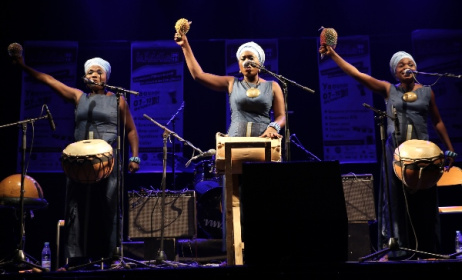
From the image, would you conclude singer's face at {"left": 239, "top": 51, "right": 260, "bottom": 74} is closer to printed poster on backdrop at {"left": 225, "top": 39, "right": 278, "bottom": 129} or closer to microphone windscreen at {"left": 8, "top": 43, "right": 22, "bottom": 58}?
microphone windscreen at {"left": 8, "top": 43, "right": 22, "bottom": 58}

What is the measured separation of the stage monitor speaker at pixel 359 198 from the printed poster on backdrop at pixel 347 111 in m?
1.93

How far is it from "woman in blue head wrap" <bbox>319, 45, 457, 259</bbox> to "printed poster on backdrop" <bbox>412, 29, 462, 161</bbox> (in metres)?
2.86

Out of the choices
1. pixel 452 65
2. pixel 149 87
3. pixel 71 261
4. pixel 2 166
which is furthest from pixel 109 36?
pixel 452 65

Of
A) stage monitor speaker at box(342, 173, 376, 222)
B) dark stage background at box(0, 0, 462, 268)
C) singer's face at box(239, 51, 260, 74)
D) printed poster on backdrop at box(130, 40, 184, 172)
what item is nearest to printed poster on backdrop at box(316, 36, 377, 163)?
dark stage background at box(0, 0, 462, 268)

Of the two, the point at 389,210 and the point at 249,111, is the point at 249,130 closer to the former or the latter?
the point at 249,111

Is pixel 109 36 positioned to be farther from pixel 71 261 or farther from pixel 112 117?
pixel 71 261

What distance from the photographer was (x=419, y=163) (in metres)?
5.23

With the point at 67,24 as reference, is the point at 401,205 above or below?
below

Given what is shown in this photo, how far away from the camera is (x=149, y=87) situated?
9.32 meters

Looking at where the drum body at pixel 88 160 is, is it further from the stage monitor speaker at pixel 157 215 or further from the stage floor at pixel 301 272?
the stage monitor speaker at pixel 157 215

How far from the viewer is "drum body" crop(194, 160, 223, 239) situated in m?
8.01

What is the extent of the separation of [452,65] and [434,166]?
172 inches

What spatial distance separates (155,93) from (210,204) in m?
2.34

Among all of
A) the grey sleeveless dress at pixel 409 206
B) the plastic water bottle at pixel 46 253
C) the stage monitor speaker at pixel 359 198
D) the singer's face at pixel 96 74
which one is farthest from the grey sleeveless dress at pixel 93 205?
the stage monitor speaker at pixel 359 198
